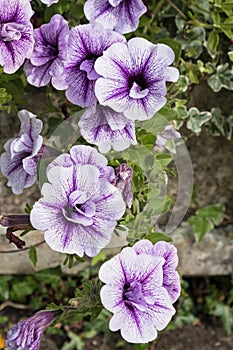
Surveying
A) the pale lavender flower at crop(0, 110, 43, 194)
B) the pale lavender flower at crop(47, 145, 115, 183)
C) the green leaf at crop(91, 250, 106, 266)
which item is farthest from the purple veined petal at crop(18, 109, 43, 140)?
the green leaf at crop(91, 250, 106, 266)

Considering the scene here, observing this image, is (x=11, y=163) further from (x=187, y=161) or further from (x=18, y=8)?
(x=187, y=161)

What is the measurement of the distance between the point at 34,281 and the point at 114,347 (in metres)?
0.28

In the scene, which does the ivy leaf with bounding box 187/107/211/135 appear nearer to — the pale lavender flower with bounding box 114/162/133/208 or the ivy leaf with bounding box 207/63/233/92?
the ivy leaf with bounding box 207/63/233/92

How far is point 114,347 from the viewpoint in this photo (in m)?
2.09

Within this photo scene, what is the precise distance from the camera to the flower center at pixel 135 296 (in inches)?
46.0

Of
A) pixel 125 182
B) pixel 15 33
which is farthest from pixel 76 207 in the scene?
pixel 15 33

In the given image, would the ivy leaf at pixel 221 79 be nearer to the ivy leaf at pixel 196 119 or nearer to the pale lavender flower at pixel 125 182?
the ivy leaf at pixel 196 119

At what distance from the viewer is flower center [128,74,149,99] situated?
1213 millimetres

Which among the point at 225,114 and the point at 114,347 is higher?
the point at 225,114

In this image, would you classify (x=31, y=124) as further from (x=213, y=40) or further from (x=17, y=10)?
(x=213, y=40)

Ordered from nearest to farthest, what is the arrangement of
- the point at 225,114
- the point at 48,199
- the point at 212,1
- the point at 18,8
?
the point at 48,199, the point at 18,8, the point at 212,1, the point at 225,114

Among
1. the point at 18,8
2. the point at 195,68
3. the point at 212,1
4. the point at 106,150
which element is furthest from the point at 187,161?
the point at 18,8

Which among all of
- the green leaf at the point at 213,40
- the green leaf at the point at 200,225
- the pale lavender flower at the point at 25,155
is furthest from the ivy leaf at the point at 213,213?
the pale lavender flower at the point at 25,155

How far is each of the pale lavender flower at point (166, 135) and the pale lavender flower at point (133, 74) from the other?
0.81ft
